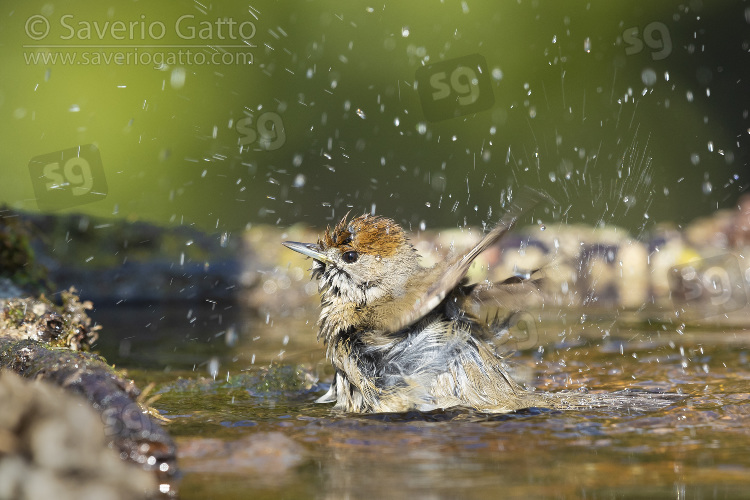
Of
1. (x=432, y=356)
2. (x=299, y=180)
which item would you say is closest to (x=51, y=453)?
(x=432, y=356)

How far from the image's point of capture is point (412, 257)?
13.7 ft

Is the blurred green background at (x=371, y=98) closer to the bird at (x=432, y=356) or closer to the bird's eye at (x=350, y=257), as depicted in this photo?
the bird's eye at (x=350, y=257)

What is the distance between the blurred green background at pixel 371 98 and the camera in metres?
8.99

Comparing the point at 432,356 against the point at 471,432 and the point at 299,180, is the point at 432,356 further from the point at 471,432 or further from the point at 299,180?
the point at 299,180

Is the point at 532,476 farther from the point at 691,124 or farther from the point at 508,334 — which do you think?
the point at 691,124

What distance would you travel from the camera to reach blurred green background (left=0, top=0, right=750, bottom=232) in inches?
354

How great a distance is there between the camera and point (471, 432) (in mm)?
3012

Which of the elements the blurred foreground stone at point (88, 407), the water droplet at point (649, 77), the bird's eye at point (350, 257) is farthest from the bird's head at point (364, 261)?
the water droplet at point (649, 77)

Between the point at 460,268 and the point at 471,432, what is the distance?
632 mm

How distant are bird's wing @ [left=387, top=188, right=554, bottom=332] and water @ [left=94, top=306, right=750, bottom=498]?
40 cm

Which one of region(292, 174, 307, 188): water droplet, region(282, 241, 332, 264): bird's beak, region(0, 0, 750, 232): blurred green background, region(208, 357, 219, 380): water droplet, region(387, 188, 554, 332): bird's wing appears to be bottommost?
region(208, 357, 219, 380): water droplet

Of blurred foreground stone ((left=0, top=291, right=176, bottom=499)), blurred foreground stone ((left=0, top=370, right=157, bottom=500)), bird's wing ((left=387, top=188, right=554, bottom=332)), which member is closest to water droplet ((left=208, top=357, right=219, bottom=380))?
blurred foreground stone ((left=0, top=291, right=176, bottom=499))

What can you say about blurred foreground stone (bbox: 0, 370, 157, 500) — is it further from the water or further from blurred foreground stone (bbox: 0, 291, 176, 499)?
the water

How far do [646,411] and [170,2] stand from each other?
744 cm
